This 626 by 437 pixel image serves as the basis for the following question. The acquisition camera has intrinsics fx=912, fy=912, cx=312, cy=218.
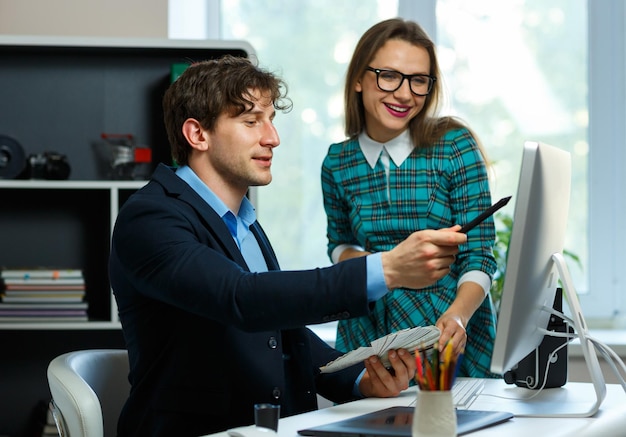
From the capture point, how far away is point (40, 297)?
113 inches

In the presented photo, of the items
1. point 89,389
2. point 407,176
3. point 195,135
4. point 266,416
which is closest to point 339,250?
point 407,176

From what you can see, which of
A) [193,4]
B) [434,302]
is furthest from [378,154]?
[193,4]

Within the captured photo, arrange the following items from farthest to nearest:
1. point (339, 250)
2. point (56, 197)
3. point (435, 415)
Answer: point (56, 197) → point (339, 250) → point (435, 415)

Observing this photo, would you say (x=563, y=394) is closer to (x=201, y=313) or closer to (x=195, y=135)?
(x=201, y=313)

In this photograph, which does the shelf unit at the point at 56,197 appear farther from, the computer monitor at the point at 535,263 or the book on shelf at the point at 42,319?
the computer monitor at the point at 535,263

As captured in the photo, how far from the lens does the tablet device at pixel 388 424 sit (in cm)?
126

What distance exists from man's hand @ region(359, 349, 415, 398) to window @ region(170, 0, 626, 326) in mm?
2026

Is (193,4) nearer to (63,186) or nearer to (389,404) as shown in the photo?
(63,186)

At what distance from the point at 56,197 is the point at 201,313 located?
1.79m

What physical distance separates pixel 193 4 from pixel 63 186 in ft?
3.49

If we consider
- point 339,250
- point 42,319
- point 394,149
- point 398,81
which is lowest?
point 42,319

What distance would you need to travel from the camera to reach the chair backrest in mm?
1584

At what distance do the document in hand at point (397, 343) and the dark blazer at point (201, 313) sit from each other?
138 millimetres

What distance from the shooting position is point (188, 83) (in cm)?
189
